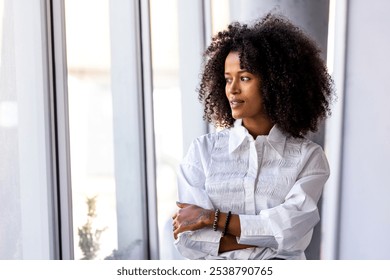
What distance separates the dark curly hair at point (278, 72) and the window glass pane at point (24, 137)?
489 millimetres

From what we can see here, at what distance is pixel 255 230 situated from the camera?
1.35 m

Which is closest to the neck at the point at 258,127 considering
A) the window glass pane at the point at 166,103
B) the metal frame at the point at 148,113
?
the window glass pane at the point at 166,103

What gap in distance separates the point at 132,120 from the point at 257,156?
0.79 metres

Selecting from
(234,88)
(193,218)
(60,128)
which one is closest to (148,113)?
(60,128)

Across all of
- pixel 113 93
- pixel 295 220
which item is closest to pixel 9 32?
pixel 113 93

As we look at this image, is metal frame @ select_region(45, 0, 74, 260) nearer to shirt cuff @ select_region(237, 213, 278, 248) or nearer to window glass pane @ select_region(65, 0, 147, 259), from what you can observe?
window glass pane @ select_region(65, 0, 147, 259)

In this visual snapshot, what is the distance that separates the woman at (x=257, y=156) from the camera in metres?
1.36

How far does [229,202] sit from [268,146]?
0.59 ft

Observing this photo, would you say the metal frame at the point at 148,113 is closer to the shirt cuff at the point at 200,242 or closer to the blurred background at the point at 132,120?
the blurred background at the point at 132,120

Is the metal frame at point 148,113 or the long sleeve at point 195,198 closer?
the long sleeve at point 195,198

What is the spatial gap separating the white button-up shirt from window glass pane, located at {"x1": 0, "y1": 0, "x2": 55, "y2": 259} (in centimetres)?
45

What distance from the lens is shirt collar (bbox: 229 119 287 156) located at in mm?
1448
